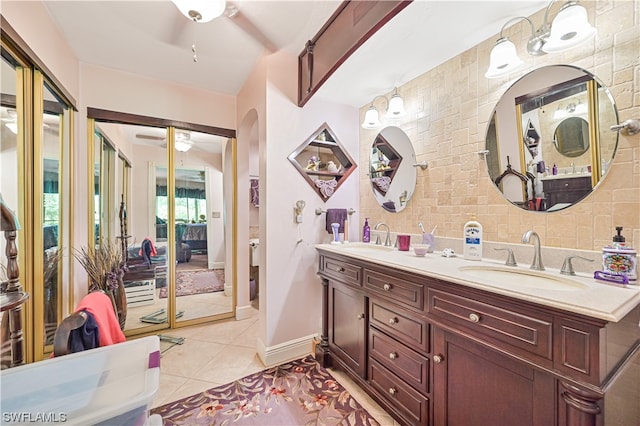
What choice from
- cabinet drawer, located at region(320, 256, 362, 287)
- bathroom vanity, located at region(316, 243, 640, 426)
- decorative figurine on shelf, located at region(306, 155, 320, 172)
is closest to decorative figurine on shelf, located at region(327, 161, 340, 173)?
decorative figurine on shelf, located at region(306, 155, 320, 172)

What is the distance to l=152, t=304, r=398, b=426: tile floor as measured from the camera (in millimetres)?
1829

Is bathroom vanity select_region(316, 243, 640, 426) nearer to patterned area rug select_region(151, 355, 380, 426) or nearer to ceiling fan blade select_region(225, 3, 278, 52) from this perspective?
patterned area rug select_region(151, 355, 380, 426)

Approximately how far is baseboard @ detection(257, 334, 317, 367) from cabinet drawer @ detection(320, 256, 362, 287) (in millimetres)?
716

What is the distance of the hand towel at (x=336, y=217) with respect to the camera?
2.43 metres

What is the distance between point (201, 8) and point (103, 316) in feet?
5.88

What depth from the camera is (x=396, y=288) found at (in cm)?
150

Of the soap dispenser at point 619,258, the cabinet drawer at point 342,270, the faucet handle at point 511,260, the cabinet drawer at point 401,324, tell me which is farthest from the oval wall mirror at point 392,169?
the soap dispenser at point 619,258

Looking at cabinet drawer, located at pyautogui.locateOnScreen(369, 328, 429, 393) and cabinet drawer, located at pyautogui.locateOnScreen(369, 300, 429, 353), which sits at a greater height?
cabinet drawer, located at pyautogui.locateOnScreen(369, 300, 429, 353)

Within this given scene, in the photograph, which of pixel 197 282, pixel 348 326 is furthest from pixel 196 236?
pixel 348 326

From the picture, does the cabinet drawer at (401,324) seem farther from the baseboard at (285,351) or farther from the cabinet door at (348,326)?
the baseboard at (285,351)

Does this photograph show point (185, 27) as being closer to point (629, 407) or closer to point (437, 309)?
point (437, 309)

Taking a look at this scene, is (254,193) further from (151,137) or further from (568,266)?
(568,266)

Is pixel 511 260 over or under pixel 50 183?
under

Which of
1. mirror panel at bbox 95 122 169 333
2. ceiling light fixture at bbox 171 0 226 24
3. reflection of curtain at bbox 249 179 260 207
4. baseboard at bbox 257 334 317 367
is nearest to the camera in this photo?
ceiling light fixture at bbox 171 0 226 24
